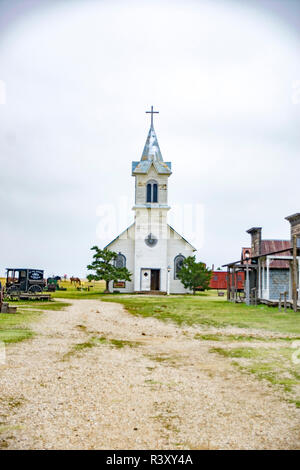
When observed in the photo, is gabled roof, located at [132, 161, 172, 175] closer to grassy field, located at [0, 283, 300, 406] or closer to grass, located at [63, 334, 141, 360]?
grassy field, located at [0, 283, 300, 406]

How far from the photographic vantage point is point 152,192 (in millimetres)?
41125

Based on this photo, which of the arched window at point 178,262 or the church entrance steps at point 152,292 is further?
the arched window at point 178,262

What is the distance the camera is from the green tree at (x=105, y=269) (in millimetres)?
37688

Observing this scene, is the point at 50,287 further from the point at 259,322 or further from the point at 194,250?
the point at 259,322

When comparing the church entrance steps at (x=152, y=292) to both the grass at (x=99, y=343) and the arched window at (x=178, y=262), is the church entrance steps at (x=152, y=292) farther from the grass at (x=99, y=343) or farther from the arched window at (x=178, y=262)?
the grass at (x=99, y=343)

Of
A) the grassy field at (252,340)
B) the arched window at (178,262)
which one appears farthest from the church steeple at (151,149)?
the grassy field at (252,340)

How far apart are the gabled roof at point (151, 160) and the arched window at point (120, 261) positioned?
310 inches

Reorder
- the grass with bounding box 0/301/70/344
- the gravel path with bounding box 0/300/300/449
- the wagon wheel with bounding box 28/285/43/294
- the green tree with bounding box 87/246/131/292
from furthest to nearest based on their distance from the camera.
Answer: the green tree with bounding box 87/246/131/292 → the wagon wheel with bounding box 28/285/43/294 → the grass with bounding box 0/301/70/344 → the gravel path with bounding box 0/300/300/449

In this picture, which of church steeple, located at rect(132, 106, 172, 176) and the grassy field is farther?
church steeple, located at rect(132, 106, 172, 176)

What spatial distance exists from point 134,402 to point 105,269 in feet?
108

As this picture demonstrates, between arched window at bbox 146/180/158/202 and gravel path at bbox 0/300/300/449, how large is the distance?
31848 mm

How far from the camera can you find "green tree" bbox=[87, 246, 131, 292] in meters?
37.7

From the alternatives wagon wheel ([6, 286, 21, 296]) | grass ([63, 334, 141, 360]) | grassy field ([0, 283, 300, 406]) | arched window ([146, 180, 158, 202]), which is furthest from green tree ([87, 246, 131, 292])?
grass ([63, 334, 141, 360])

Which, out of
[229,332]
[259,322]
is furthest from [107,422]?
[259,322]
